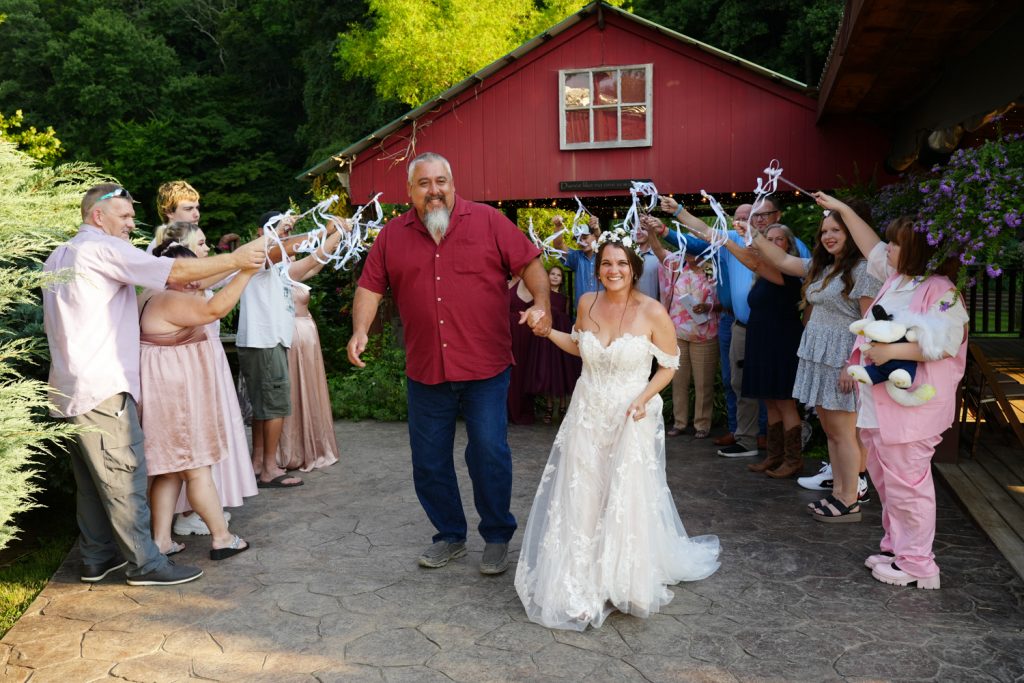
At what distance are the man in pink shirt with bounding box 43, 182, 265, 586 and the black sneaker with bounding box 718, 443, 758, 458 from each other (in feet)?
14.3

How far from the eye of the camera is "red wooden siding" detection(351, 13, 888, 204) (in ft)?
36.9

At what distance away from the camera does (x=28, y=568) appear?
16.1ft

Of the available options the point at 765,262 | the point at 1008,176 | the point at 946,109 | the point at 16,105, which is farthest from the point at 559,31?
the point at 16,105

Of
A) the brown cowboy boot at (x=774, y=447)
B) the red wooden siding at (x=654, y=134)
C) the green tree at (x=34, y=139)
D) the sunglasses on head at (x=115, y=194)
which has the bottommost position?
the brown cowboy boot at (x=774, y=447)

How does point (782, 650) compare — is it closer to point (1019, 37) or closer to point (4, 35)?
point (1019, 37)

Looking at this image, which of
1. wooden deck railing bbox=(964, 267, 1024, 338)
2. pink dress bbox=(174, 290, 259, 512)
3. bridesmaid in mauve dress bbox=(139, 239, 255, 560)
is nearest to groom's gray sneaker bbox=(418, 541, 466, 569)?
bridesmaid in mauve dress bbox=(139, 239, 255, 560)

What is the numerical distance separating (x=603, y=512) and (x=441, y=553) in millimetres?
1098

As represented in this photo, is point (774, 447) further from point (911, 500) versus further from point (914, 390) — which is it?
point (914, 390)

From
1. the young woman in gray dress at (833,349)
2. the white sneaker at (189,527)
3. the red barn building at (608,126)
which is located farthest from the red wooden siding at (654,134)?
the white sneaker at (189,527)

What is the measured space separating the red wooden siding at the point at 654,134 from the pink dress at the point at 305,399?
20.4 feet

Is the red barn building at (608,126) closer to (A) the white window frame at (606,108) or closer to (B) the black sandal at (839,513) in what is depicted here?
(A) the white window frame at (606,108)

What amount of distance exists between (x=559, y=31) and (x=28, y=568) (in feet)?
32.7

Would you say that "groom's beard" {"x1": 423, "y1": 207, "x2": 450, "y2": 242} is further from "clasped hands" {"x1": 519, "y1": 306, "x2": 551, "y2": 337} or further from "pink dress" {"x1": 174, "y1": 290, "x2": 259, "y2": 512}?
"pink dress" {"x1": 174, "y1": 290, "x2": 259, "y2": 512}

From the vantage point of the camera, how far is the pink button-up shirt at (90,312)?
394 cm
